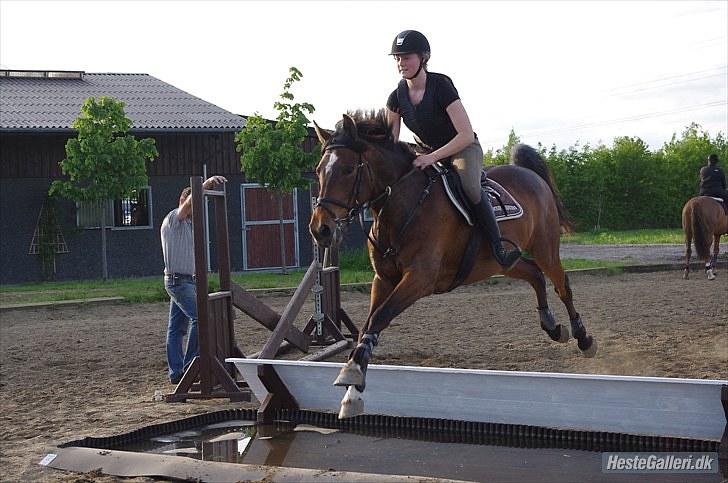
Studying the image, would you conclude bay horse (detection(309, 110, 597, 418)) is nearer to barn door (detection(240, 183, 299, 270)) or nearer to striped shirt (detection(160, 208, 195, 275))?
striped shirt (detection(160, 208, 195, 275))

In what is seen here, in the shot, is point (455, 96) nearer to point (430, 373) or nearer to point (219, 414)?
point (430, 373)

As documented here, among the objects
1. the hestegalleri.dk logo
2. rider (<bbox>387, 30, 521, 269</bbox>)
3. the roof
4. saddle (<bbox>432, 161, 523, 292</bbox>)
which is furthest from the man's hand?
the roof

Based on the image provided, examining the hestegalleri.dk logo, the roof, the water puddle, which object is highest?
the roof

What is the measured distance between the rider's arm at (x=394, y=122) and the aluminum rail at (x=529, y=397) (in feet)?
5.45

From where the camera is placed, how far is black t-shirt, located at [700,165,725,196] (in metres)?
19.3

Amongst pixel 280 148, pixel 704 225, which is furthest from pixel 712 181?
pixel 280 148

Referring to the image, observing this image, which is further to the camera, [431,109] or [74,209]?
[74,209]

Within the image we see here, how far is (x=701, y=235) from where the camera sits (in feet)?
61.2

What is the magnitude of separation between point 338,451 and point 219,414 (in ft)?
4.76

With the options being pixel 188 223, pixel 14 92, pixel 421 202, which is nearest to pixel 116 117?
→ pixel 14 92

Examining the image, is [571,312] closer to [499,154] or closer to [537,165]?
[537,165]

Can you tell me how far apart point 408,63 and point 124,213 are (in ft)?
59.9

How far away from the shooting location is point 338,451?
6.40 m

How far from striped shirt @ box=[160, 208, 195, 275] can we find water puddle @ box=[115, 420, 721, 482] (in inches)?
87.1
